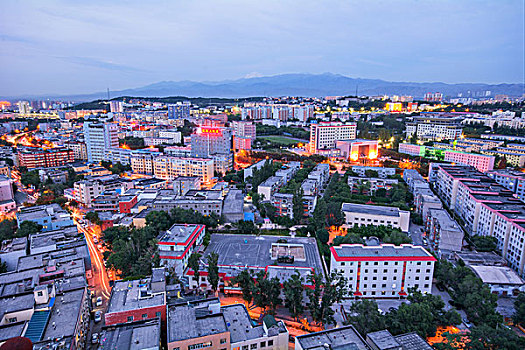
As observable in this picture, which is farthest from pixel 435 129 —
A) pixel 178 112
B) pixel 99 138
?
pixel 178 112

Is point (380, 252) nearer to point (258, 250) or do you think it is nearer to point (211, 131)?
point (258, 250)

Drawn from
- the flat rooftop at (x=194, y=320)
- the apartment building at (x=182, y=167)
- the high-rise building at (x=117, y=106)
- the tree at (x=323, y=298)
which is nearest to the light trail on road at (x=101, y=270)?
the flat rooftop at (x=194, y=320)

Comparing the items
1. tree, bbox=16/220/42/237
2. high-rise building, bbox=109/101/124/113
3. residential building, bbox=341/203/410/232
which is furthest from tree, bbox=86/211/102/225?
high-rise building, bbox=109/101/124/113

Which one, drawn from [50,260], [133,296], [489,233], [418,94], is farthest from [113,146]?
[418,94]

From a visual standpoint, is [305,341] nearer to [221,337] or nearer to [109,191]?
[221,337]

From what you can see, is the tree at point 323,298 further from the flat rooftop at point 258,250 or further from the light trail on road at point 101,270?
the light trail on road at point 101,270
